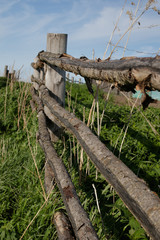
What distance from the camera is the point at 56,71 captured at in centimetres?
352

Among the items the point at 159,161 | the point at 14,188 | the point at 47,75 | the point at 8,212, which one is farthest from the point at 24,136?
the point at 159,161

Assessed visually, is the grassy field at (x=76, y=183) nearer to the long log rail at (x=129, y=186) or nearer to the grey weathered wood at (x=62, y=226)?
the grey weathered wood at (x=62, y=226)

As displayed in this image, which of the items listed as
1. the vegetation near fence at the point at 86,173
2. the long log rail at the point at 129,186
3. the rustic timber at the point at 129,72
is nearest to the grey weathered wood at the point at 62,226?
the vegetation near fence at the point at 86,173

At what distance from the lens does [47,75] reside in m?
3.61

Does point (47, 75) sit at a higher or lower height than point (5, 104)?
higher

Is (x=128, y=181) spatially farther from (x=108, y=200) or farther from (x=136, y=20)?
(x=136, y=20)

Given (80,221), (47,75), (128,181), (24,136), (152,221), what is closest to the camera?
(152,221)

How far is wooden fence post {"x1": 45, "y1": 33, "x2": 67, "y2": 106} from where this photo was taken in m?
3.50

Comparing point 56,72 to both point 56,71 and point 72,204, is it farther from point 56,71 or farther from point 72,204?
point 72,204

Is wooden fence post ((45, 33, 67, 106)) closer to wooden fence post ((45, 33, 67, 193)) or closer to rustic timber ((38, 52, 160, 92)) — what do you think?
wooden fence post ((45, 33, 67, 193))

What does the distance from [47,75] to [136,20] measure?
5.54 feet

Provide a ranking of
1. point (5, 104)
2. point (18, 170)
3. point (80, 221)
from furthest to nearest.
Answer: point (5, 104) → point (18, 170) → point (80, 221)

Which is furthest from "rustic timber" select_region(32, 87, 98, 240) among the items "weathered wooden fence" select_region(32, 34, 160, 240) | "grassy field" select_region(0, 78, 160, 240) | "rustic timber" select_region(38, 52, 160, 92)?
"rustic timber" select_region(38, 52, 160, 92)

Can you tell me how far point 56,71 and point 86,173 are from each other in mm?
1605
